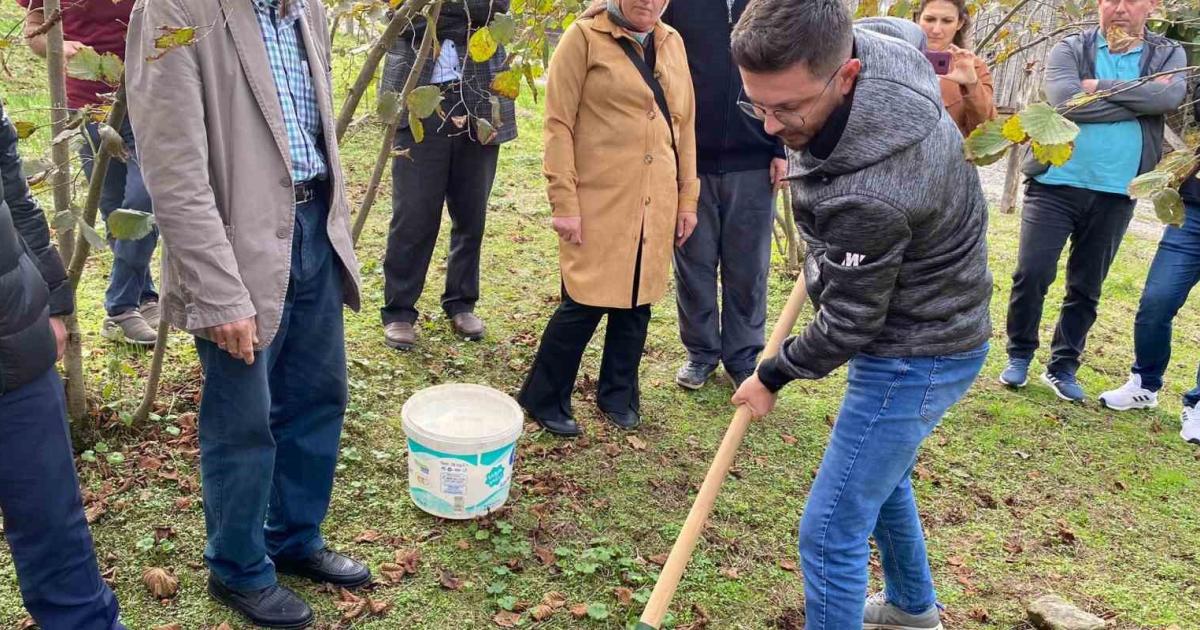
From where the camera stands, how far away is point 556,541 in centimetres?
330

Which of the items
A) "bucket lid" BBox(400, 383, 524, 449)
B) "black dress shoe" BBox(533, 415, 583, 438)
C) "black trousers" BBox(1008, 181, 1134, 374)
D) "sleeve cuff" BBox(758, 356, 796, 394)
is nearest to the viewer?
"sleeve cuff" BBox(758, 356, 796, 394)

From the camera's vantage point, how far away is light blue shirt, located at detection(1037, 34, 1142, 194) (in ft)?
14.8

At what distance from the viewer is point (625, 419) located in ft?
13.5

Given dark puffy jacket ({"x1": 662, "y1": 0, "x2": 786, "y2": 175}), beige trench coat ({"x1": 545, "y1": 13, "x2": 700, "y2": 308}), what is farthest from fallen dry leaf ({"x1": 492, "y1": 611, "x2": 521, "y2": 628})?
dark puffy jacket ({"x1": 662, "y1": 0, "x2": 786, "y2": 175})

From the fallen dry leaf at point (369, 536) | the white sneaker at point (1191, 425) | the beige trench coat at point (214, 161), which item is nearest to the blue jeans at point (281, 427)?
the beige trench coat at point (214, 161)

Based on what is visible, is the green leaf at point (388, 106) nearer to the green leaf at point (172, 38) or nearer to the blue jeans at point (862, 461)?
the green leaf at point (172, 38)

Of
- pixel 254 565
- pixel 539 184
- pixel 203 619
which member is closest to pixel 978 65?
pixel 254 565

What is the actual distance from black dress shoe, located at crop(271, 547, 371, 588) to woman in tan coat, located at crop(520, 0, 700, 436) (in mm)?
1241

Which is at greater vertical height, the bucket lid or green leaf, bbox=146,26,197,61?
green leaf, bbox=146,26,197,61

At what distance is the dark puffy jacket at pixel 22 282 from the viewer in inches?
78.0

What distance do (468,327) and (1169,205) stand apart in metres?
3.40

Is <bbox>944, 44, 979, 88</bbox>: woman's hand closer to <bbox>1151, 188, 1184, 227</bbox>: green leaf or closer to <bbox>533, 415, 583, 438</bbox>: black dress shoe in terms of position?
<bbox>1151, 188, 1184, 227</bbox>: green leaf

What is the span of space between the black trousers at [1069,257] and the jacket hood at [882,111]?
2925 mm

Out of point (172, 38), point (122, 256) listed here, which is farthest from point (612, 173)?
point (122, 256)
